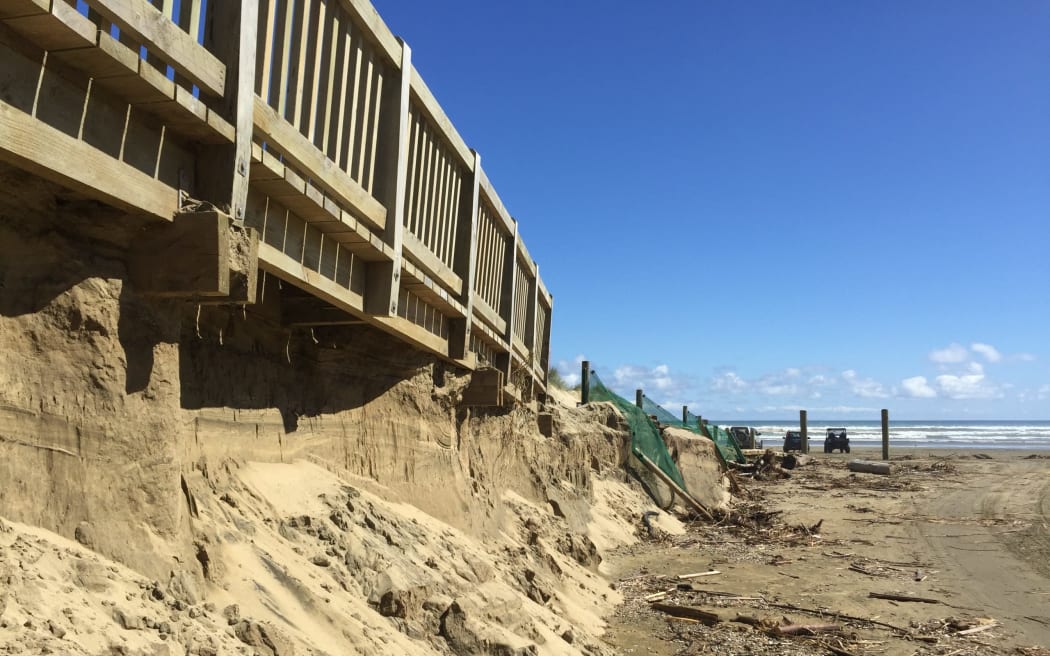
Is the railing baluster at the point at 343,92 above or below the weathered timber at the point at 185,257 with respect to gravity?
above

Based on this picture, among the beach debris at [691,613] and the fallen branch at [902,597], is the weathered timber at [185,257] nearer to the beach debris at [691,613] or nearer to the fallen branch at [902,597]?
the beach debris at [691,613]

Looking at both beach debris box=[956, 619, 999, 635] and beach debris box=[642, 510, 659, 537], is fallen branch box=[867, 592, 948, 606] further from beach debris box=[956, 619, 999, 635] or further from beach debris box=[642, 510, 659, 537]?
beach debris box=[642, 510, 659, 537]

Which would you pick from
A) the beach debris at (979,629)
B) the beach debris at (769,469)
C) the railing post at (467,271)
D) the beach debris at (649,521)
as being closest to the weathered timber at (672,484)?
the beach debris at (649,521)

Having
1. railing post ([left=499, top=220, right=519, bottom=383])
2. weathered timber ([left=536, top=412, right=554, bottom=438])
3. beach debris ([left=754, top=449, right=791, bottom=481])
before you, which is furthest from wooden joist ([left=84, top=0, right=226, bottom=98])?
beach debris ([left=754, top=449, right=791, bottom=481])

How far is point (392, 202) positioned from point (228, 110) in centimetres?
196

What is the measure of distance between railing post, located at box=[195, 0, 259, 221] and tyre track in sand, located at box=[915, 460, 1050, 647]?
27.9 feet

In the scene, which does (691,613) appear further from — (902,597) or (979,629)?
(902,597)

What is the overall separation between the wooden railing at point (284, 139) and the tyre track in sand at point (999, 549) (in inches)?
277

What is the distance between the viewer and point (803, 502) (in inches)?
838

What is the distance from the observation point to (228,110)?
3.77 m

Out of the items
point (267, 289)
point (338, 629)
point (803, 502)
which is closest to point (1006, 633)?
point (338, 629)

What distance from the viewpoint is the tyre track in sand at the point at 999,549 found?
954 cm

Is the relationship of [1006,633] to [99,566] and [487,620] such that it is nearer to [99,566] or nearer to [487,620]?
[487,620]

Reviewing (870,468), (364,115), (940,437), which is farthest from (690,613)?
(940,437)
